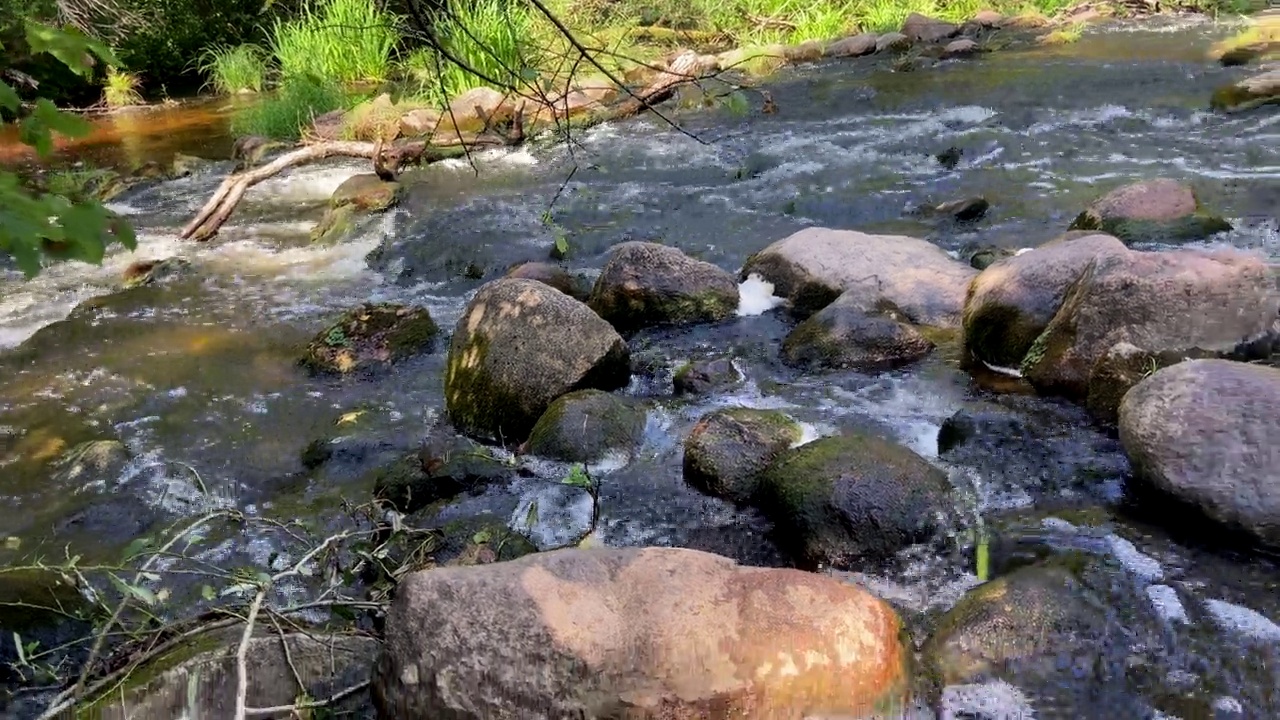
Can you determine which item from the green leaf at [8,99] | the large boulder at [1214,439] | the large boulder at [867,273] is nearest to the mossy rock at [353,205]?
the large boulder at [867,273]

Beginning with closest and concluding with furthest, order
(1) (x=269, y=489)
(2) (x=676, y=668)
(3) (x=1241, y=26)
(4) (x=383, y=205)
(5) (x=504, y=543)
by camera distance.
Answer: (2) (x=676, y=668) → (5) (x=504, y=543) → (1) (x=269, y=489) → (4) (x=383, y=205) → (3) (x=1241, y=26)

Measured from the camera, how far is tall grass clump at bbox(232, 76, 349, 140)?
9.65 metres

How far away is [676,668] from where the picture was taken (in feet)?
6.96

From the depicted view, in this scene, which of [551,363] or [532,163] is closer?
[551,363]

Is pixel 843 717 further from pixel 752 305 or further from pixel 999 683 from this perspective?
pixel 752 305

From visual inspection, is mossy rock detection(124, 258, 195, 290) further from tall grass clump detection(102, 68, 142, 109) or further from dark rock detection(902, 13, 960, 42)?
dark rock detection(902, 13, 960, 42)

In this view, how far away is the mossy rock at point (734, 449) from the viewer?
328cm

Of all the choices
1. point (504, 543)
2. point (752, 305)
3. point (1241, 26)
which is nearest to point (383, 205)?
point (752, 305)

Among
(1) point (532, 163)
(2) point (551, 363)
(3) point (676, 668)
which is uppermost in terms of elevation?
(3) point (676, 668)

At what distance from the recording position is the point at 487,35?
9789 millimetres

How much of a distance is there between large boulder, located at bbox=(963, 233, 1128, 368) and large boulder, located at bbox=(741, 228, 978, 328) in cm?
39

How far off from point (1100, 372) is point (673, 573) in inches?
80.1

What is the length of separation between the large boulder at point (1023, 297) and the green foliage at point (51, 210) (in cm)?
345

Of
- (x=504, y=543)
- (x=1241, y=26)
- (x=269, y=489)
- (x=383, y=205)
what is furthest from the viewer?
(x=1241, y=26)
